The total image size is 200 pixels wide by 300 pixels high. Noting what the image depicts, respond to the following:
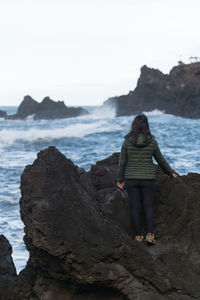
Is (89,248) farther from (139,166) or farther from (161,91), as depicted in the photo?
(161,91)

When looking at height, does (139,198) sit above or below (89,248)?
above

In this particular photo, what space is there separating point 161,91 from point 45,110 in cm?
1805

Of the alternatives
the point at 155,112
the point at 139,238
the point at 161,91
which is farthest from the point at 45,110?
the point at 139,238

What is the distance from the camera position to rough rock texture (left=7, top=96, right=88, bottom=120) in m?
65.6

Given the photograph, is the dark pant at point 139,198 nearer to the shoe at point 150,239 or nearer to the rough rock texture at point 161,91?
the shoe at point 150,239

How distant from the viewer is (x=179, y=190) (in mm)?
4078

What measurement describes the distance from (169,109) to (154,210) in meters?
49.0

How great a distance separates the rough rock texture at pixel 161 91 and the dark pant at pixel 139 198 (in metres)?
44.0

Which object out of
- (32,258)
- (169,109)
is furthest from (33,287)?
(169,109)

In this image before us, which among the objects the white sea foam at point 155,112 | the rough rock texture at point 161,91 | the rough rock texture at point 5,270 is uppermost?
the rough rock texture at point 161,91

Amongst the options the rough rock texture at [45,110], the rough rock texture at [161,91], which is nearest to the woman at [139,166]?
the rough rock texture at [161,91]

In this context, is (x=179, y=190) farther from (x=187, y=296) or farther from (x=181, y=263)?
(x=187, y=296)

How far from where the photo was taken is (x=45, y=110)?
2667 inches

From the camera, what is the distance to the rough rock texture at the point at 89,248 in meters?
3.23
